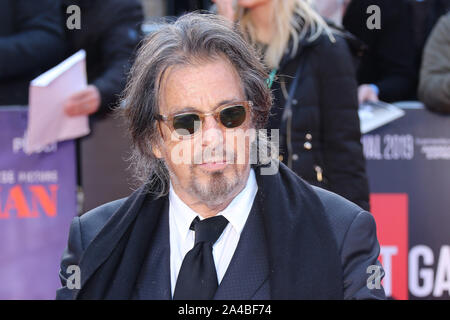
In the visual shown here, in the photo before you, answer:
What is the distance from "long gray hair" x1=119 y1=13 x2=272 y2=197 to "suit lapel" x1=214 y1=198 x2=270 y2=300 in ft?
1.19

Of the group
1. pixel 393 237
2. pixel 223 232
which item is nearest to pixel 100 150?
pixel 393 237

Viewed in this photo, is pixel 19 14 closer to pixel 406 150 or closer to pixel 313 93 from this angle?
pixel 313 93

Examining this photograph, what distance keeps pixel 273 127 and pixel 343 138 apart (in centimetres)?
39

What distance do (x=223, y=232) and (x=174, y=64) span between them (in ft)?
1.88

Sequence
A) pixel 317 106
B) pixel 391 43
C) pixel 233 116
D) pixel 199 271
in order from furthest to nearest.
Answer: pixel 391 43 < pixel 317 106 < pixel 233 116 < pixel 199 271

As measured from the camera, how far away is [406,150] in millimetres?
5031

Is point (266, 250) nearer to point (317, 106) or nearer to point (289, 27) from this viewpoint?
point (317, 106)

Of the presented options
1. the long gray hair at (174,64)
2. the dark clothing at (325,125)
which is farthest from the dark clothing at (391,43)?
the long gray hair at (174,64)

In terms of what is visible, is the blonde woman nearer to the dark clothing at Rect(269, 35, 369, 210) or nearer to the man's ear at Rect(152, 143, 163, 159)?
the dark clothing at Rect(269, 35, 369, 210)

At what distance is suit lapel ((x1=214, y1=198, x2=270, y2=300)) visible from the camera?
2412 mm

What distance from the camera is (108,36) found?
493 centimetres

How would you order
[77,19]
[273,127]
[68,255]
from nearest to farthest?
[68,255], [273,127], [77,19]
